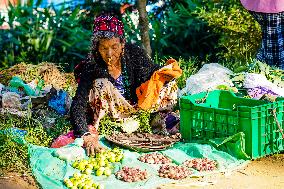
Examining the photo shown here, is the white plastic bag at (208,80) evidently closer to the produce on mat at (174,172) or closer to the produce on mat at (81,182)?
the produce on mat at (174,172)

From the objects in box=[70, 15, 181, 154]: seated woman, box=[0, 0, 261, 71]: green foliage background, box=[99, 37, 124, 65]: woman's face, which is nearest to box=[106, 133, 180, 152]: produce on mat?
box=[70, 15, 181, 154]: seated woman

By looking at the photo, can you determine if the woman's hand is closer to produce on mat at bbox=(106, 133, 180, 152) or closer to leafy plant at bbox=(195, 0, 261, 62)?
produce on mat at bbox=(106, 133, 180, 152)

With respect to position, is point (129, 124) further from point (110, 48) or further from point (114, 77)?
point (110, 48)

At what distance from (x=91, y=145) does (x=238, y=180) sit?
A: 1.25 m

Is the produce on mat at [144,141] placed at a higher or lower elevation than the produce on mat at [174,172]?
higher

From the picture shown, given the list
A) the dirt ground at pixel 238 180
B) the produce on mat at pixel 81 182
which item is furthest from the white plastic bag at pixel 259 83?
the produce on mat at pixel 81 182

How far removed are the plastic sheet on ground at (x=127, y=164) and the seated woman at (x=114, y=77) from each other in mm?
565

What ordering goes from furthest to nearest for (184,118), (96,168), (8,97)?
(8,97) → (184,118) → (96,168)

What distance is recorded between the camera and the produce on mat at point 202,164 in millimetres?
5250

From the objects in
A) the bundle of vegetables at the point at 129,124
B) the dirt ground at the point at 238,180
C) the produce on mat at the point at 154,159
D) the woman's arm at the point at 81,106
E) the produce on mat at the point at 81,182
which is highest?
the woman's arm at the point at 81,106

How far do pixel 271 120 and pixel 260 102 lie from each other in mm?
333

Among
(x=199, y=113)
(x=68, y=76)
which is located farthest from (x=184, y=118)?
(x=68, y=76)

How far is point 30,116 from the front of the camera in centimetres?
662

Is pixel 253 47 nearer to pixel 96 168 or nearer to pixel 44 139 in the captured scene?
pixel 44 139
